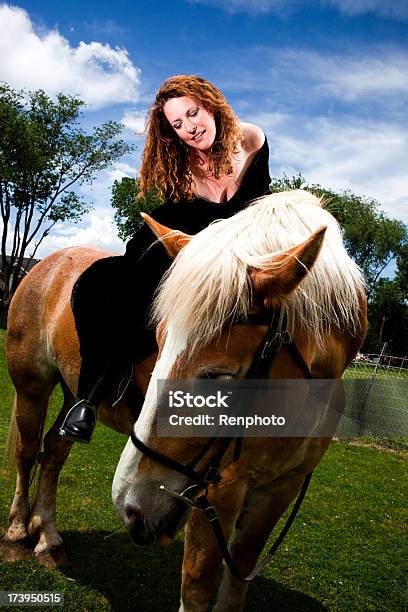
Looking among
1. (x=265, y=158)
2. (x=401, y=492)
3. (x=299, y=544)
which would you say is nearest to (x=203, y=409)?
(x=265, y=158)

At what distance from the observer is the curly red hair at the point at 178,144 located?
105 inches

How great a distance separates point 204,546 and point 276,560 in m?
2.44

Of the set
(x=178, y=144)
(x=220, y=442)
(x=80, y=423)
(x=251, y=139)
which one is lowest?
(x=80, y=423)

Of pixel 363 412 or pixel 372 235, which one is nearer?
pixel 363 412

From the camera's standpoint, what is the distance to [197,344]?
65.7 inches

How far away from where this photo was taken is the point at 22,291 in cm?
419

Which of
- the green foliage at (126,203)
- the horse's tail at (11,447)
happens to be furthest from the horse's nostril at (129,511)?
the green foliage at (126,203)

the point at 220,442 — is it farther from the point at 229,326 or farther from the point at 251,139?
the point at 251,139

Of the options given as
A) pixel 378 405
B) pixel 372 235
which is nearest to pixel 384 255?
pixel 372 235

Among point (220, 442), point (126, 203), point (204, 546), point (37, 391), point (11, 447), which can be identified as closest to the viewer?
point (220, 442)

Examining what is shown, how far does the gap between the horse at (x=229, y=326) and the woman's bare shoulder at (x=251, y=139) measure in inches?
26.4

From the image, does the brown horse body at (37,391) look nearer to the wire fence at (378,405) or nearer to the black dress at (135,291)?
the black dress at (135,291)

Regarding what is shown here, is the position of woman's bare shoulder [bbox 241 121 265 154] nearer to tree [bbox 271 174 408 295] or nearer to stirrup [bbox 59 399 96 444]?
stirrup [bbox 59 399 96 444]

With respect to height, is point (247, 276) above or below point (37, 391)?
above
